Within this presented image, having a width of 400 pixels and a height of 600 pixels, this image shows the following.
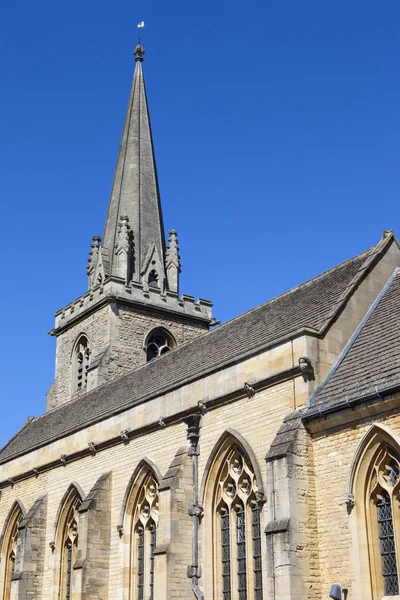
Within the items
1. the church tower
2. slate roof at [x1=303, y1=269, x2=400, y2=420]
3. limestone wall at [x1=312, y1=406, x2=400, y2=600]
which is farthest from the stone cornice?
the church tower

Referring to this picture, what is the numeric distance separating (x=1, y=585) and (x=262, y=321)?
46.3ft

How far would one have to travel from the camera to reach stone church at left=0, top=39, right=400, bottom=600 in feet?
52.1

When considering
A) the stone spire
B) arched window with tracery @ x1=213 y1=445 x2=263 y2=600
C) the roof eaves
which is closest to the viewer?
arched window with tracery @ x1=213 y1=445 x2=263 y2=600

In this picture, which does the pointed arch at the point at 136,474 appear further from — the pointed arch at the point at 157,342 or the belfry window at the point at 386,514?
the pointed arch at the point at 157,342

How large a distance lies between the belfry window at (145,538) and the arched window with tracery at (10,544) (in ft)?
26.2

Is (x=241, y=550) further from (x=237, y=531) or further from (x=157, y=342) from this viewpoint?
(x=157, y=342)

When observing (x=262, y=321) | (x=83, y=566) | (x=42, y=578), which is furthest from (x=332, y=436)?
(x=42, y=578)

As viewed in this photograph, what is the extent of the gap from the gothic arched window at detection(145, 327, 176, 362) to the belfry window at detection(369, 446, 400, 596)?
897 inches

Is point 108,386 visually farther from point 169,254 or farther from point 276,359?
point 276,359

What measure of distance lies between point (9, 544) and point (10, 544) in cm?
4

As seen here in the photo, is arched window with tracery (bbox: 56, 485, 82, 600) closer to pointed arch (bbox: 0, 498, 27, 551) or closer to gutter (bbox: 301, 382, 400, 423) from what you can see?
pointed arch (bbox: 0, 498, 27, 551)

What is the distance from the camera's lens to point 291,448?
16.8 metres

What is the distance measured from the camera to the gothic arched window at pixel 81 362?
38.4m

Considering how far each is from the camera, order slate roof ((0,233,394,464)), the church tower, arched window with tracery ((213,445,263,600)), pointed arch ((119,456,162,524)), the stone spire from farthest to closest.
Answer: the stone spire < the church tower < pointed arch ((119,456,162,524)) < slate roof ((0,233,394,464)) < arched window with tracery ((213,445,263,600))
